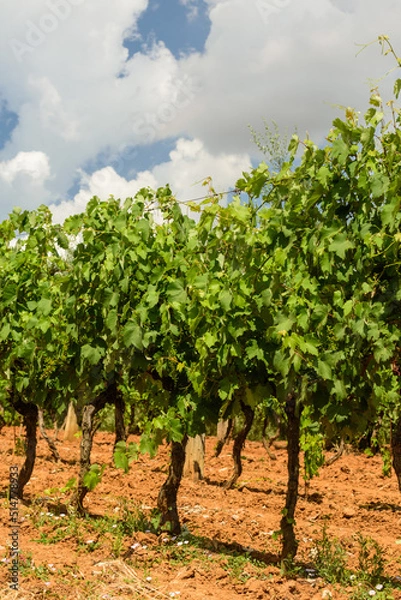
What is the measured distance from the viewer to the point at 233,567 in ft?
18.0

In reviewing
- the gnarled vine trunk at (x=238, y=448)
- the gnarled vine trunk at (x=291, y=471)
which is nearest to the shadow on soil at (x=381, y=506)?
the gnarled vine trunk at (x=238, y=448)

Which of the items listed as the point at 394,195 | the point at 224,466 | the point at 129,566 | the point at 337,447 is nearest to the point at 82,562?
the point at 129,566

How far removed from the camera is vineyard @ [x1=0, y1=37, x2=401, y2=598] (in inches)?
178

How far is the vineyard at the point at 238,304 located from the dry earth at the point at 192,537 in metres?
0.32

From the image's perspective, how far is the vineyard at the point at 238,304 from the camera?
14.8 ft

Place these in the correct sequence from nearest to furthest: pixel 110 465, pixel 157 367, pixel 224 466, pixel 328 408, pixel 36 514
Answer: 1. pixel 328 408
2. pixel 157 367
3. pixel 36 514
4. pixel 110 465
5. pixel 224 466

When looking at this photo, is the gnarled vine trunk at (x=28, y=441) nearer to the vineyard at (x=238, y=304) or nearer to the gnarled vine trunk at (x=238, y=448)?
the vineyard at (x=238, y=304)

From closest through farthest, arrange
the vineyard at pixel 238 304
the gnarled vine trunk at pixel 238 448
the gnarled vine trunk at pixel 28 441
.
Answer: the vineyard at pixel 238 304
the gnarled vine trunk at pixel 28 441
the gnarled vine trunk at pixel 238 448

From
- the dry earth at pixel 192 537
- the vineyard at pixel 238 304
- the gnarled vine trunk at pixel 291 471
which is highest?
the vineyard at pixel 238 304

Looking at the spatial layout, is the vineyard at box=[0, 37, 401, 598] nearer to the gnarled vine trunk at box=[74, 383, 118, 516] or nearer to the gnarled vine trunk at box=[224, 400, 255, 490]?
the gnarled vine trunk at box=[74, 383, 118, 516]

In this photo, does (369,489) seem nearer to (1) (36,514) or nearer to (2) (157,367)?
(1) (36,514)

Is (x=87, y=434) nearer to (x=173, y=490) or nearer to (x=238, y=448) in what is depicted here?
(x=173, y=490)

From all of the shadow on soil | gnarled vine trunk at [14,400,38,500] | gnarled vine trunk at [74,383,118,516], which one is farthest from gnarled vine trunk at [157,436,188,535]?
the shadow on soil

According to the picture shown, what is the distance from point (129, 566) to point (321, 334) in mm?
2202
